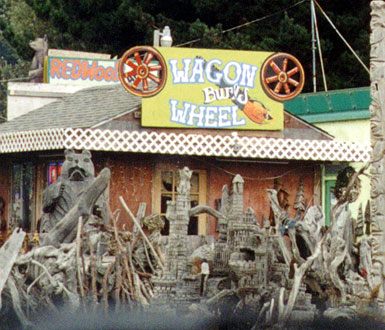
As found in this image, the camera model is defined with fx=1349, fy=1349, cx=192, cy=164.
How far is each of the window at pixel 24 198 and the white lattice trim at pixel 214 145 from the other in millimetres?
3574

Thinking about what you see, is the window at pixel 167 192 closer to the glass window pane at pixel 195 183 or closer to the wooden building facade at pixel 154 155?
the wooden building facade at pixel 154 155

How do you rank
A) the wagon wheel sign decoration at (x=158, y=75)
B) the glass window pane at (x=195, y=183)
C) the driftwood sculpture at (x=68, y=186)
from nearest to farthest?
the driftwood sculpture at (x=68, y=186), the wagon wheel sign decoration at (x=158, y=75), the glass window pane at (x=195, y=183)

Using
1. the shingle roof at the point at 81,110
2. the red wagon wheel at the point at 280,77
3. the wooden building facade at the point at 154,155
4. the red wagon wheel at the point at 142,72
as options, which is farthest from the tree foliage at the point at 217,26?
the red wagon wheel at the point at 142,72

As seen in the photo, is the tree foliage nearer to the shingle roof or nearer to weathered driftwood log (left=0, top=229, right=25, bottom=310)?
the shingle roof

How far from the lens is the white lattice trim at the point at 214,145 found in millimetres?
24406

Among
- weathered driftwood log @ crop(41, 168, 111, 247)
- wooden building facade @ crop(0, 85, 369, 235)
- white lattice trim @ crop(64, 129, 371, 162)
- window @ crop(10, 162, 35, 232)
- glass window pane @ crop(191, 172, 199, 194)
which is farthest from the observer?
window @ crop(10, 162, 35, 232)

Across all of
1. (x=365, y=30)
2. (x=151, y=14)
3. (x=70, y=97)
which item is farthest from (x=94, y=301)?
(x=151, y=14)

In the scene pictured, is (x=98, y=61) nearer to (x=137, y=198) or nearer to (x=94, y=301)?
(x=137, y=198)

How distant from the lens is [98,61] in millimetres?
30766

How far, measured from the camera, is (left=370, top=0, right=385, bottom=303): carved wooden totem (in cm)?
1605

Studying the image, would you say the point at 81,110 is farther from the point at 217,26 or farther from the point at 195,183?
the point at 217,26

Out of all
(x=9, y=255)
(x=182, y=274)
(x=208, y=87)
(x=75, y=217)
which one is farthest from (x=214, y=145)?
(x=9, y=255)

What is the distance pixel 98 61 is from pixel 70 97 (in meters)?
1.73

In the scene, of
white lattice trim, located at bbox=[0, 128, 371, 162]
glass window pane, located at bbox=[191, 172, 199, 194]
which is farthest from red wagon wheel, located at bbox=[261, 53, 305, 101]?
glass window pane, located at bbox=[191, 172, 199, 194]
